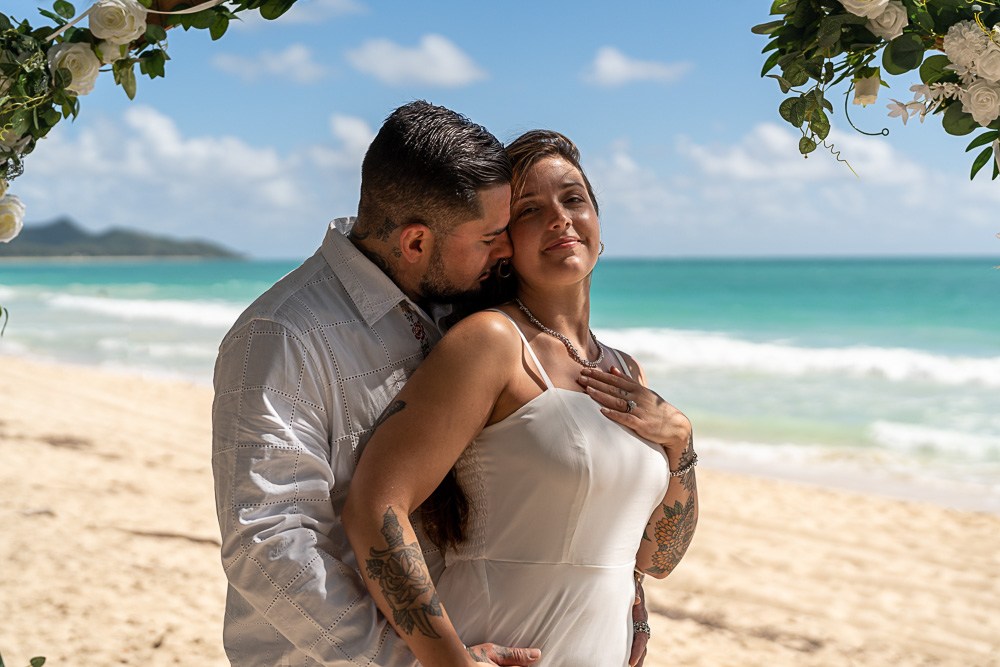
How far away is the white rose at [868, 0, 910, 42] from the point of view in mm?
2172

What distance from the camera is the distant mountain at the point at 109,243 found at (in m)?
83.2

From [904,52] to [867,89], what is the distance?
21 cm

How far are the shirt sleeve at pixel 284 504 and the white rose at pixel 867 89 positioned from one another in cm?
150

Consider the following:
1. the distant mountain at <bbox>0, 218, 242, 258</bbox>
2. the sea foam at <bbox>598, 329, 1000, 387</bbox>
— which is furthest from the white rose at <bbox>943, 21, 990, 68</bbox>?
the distant mountain at <bbox>0, 218, 242, 258</bbox>

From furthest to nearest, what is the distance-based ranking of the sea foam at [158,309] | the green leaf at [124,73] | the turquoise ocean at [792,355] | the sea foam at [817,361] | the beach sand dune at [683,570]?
the sea foam at [158,309], the sea foam at [817,361], the turquoise ocean at [792,355], the beach sand dune at [683,570], the green leaf at [124,73]

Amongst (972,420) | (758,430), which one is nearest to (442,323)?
(758,430)

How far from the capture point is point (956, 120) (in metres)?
2.29

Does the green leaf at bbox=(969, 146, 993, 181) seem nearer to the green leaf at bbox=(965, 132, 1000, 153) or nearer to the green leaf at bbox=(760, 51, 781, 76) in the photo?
the green leaf at bbox=(965, 132, 1000, 153)

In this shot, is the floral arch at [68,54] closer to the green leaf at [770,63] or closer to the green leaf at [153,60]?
the green leaf at [153,60]

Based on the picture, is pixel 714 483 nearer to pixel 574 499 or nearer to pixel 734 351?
pixel 574 499

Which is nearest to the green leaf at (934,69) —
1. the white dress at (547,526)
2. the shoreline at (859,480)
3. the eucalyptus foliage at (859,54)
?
the eucalyptus foliage at (859,54)

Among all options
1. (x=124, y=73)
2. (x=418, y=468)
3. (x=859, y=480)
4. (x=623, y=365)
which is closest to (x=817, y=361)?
(x=859, y=480)

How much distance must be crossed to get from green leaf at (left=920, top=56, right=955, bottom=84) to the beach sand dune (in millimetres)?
3975

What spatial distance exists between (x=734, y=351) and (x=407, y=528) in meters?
19.1
